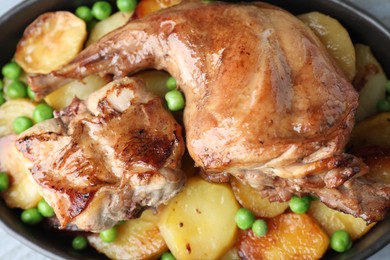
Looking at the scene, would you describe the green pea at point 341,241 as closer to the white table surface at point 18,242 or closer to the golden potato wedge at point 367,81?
the golden potato wedge at point 367,81

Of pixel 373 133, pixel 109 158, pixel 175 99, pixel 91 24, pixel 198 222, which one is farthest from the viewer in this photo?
pixel 91 24

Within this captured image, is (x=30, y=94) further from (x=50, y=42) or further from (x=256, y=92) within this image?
(x=256, y=92)

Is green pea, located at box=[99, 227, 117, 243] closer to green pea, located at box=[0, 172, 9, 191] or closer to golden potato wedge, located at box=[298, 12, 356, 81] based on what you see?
green pea, located at box=[0, 172, 9, 191]

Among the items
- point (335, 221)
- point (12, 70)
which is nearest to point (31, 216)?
point (12, 70)

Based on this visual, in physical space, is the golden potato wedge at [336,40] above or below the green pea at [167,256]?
above

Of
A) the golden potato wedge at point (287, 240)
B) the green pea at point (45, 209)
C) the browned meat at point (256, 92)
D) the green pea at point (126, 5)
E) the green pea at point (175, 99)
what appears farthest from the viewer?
the green pea at point (126, 5)

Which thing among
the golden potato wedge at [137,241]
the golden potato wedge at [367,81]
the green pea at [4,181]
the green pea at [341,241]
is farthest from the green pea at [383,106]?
the green pea at [4,181]
